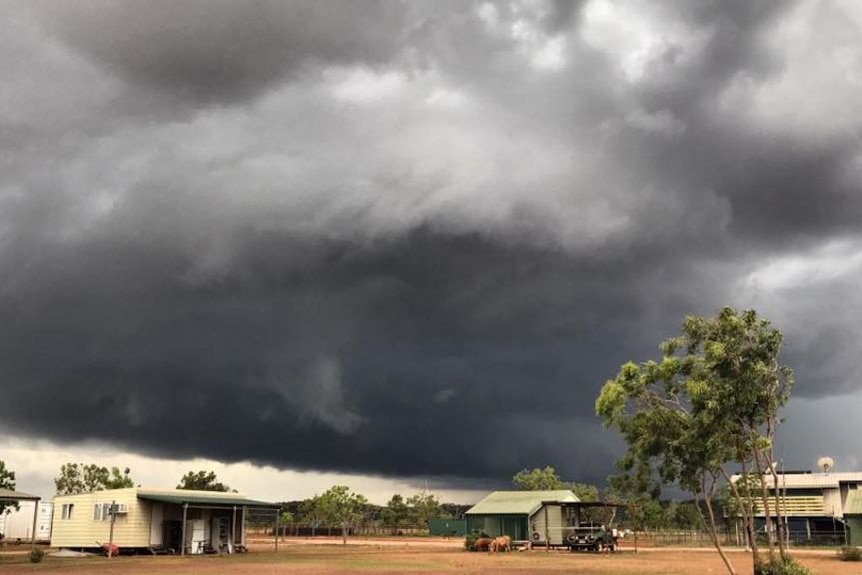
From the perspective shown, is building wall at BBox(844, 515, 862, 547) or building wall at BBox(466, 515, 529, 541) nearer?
building wall at BBox(844, 515, 862, 547)

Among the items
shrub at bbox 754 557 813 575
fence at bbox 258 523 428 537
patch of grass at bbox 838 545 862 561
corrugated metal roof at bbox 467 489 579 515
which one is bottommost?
fence at bbox 258 523 428 537

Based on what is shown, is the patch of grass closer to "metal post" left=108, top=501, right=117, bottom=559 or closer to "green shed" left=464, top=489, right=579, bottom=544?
"green shed" left=464, top=489, right=579, bottom=544

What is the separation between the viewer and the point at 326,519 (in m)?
125

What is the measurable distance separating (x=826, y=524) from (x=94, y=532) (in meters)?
96.5

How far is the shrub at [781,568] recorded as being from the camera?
105 feet

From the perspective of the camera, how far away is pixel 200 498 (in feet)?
213

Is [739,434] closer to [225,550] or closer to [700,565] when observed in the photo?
→ [700,565]

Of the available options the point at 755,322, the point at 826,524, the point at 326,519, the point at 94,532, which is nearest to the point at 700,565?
the point at 755,322

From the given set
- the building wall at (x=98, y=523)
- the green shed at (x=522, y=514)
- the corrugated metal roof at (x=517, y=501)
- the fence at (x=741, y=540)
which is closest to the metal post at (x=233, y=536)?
the building wall at (x=98, y=523)

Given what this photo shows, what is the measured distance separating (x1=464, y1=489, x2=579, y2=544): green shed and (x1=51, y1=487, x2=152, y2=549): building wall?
40.9m

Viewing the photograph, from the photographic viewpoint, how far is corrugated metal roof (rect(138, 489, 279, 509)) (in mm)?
61500

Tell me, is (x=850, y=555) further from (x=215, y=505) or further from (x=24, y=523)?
(x=24, y=523)

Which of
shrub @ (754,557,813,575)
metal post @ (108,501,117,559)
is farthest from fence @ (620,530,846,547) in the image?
shrub @ (754,557,813,575)

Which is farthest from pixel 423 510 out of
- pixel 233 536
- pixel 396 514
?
pixel 233 536
